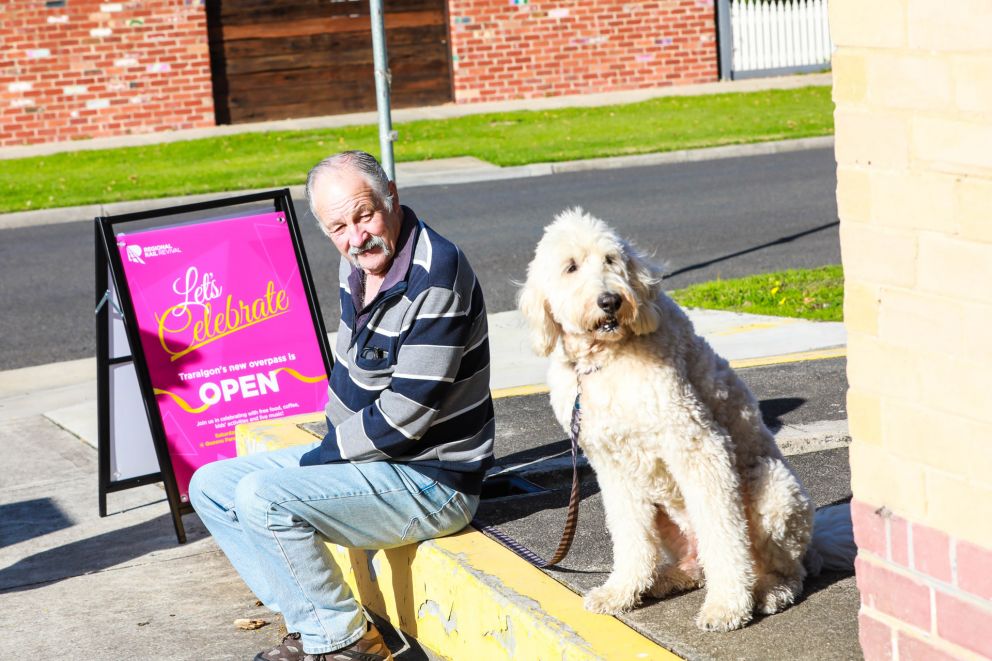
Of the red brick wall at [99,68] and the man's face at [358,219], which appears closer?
the man's face at [358,219]

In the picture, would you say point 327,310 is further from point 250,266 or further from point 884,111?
point 884,111

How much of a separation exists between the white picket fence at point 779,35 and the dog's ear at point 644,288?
73.0ft

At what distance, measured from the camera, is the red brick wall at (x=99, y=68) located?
21141 mm

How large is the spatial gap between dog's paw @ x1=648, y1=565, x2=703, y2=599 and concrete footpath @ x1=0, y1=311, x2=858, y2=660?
49mm

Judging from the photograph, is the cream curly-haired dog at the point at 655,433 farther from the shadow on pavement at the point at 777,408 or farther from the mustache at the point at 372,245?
the shadow on pavement at the point at 777,408

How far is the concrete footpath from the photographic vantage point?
142 inches

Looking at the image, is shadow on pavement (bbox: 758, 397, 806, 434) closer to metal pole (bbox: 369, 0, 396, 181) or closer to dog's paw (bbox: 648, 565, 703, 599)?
dog's paw (bbox: 648, 565, 703, 599)

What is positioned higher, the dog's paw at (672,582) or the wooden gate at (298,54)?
the wooden gate at (298,54)

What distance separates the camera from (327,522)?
4184mm

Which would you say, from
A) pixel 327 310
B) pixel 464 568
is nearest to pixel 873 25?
pixel 464 568

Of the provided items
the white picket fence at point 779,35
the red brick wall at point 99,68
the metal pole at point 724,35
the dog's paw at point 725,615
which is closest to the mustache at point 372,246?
the dog's paw at point 725,615

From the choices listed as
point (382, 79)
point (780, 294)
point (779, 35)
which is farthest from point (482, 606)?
point (779, 35)

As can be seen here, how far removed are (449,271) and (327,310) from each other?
5718mm

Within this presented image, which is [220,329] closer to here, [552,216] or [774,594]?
[774,594]
